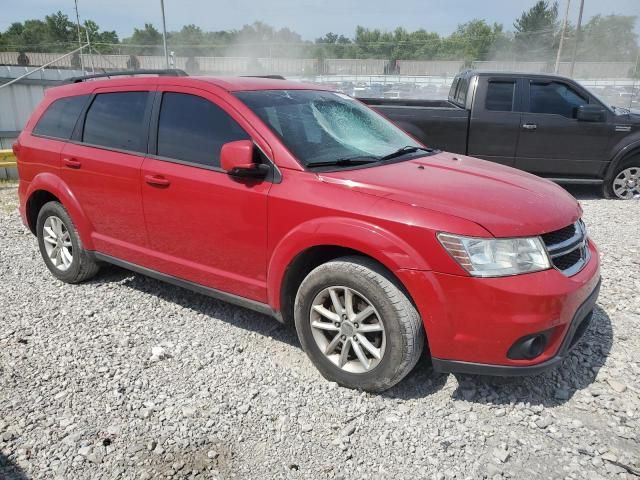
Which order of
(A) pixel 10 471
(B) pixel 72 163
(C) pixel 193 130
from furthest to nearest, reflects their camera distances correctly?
(B) pixel 72 163
(C) pixel 193 130
(A) pixel 10 471

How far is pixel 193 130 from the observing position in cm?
356

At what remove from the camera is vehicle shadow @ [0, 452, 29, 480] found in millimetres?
2461

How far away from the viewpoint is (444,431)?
9.11 ft

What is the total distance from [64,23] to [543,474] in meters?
79.4

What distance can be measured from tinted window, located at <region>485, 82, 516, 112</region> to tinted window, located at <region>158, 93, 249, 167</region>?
18.8 ft

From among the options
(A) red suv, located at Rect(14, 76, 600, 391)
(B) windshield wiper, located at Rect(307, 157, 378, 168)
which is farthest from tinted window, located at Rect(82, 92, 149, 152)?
(B) windshield wiper, located at Rect(307, 157, 378, 168)

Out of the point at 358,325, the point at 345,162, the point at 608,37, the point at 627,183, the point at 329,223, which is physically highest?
the point at 608,37

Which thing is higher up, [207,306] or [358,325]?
[358,325]

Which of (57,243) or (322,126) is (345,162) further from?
(57,243)

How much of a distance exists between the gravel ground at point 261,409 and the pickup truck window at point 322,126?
138 centimetres

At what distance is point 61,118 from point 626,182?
305 inches

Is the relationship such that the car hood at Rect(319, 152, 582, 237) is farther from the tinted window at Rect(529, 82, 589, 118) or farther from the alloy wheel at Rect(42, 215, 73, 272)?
the tinted window at Rect(529, 82, 589, 118)

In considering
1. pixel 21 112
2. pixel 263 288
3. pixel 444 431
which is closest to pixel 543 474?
pixel 444 431

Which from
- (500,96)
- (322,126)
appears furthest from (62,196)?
(500,96)
